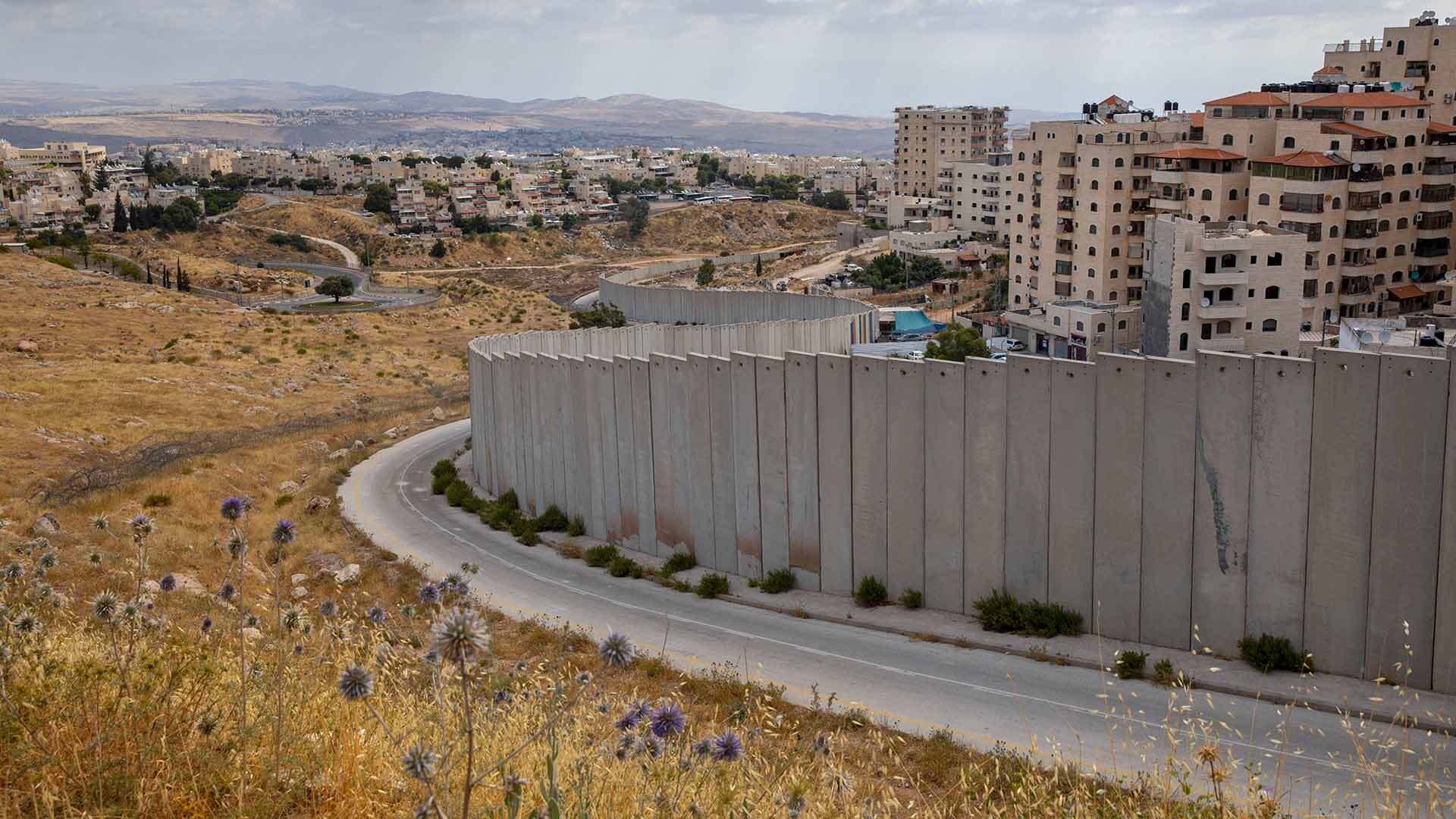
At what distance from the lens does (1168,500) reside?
15.8 metres

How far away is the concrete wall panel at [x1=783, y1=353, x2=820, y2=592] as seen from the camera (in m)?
19.2

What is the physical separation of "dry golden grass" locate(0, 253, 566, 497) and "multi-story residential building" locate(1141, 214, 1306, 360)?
29250 mm

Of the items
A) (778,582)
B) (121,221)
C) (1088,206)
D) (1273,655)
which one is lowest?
(778,582)

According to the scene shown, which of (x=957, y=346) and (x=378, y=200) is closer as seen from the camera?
(x=957, y=346)

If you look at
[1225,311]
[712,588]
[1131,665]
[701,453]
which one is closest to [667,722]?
[1131,665]

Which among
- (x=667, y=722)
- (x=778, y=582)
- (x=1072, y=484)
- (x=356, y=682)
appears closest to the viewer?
(x=356, y=682)

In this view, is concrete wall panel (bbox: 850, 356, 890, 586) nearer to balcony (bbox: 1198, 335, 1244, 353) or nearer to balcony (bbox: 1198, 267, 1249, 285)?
balcony (bbox: 1198, 267, 1249, 285)

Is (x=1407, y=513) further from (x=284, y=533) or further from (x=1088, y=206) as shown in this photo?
(x=1088, y=206)

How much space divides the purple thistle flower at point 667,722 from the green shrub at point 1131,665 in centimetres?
1090

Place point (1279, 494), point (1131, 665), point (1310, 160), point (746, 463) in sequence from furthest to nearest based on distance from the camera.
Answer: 1. point (1310, 160)
2. point (746, 463)
3. point (1131, 665)
4. point (1279, 494)

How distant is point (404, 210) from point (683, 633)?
13918 centimetres

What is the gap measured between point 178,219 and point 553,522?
4617 inches

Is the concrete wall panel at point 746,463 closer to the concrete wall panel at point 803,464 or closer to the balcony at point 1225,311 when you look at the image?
the concrete wall panel at point 803,464

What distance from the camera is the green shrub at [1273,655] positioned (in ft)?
49.3
